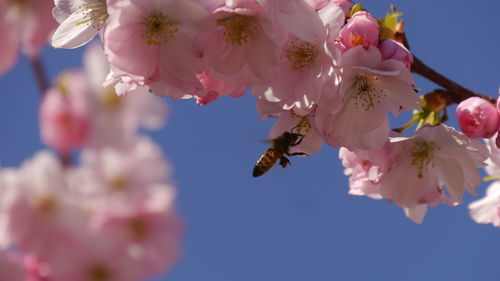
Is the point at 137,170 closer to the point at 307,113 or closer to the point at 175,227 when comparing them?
the point at 175,227

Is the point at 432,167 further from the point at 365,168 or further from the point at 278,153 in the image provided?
the point at 278,153

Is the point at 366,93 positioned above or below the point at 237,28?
below

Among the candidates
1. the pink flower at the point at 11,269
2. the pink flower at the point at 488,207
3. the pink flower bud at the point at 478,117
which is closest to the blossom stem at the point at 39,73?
the pink flower at the point at 11,269

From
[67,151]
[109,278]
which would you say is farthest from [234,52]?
[67,151]

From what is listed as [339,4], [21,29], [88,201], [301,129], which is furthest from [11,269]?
[339,4]

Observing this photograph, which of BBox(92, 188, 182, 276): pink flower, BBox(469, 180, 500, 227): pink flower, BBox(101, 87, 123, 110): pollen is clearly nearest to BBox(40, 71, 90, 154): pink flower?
BBox(92, 188, 182, 276): pink flower

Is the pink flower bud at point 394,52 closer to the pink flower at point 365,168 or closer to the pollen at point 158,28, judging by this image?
the pink flower at point 365,168
